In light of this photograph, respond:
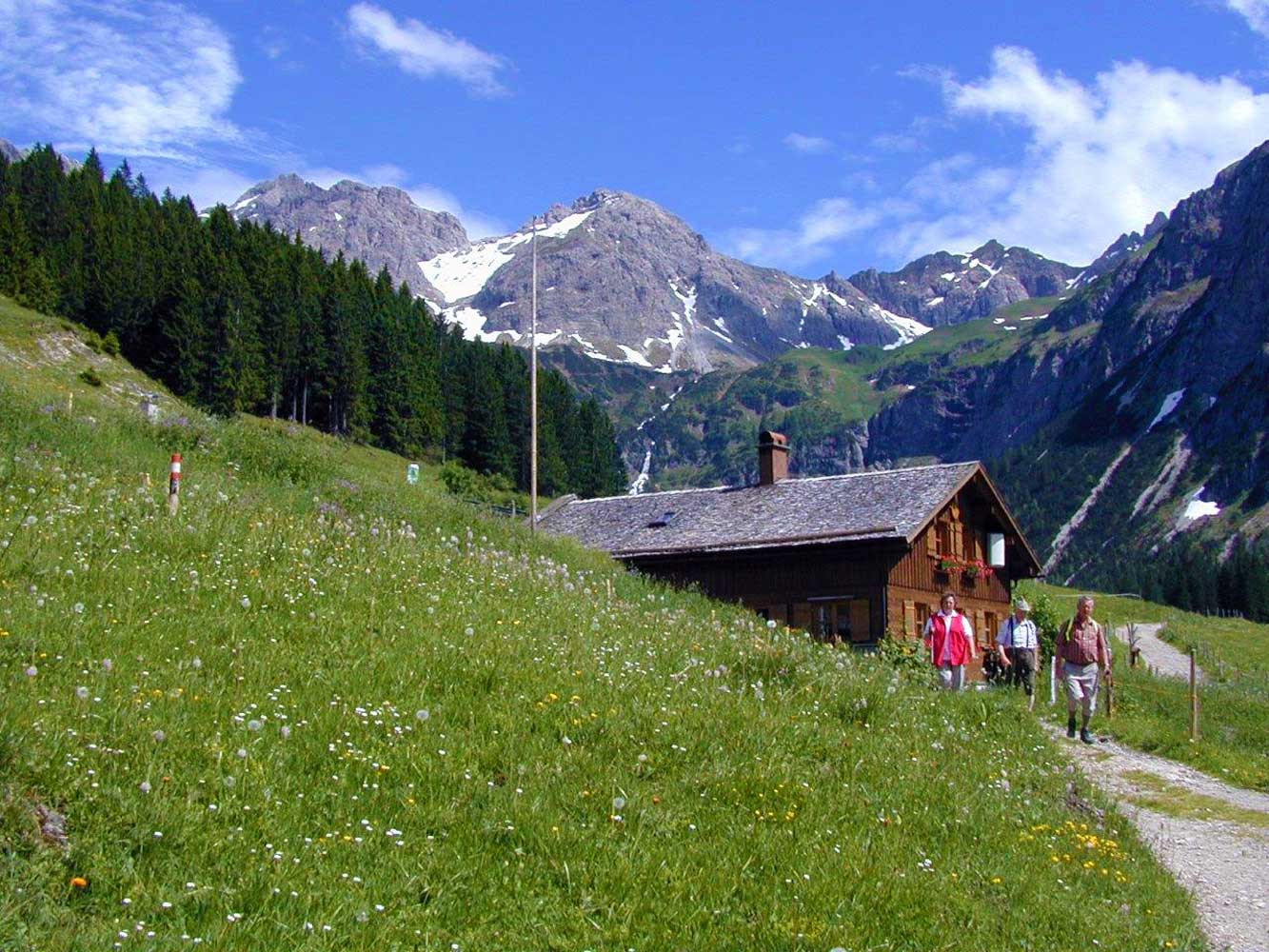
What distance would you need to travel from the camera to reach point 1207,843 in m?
12.7

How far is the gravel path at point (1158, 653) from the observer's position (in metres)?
58.7

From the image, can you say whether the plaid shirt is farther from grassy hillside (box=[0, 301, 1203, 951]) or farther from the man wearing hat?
the man wearing hat

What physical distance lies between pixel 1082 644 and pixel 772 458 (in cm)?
2533

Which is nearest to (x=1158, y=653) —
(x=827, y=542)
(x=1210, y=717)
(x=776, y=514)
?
(x=776, y=514)

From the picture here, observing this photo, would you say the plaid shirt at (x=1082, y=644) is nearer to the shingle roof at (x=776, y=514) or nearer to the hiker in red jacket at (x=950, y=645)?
the hiker in red jacket at (x=950, y=645)

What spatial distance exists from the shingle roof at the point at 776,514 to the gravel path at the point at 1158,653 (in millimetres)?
20859

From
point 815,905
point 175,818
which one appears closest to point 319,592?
point 175,818

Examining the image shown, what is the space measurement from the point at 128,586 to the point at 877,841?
6.08m

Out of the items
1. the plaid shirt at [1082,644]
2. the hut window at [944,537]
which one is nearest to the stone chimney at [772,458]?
the hut window at [944,537]

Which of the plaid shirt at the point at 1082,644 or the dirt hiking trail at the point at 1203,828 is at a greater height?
the plaid shirt at the point at 1082,644

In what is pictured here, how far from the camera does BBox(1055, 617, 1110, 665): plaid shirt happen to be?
17969mm

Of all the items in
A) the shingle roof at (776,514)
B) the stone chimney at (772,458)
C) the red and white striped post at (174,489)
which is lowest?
the red and white striped post at (174,489)

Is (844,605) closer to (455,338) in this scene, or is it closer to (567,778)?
(567,778)

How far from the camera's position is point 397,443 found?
317ft
